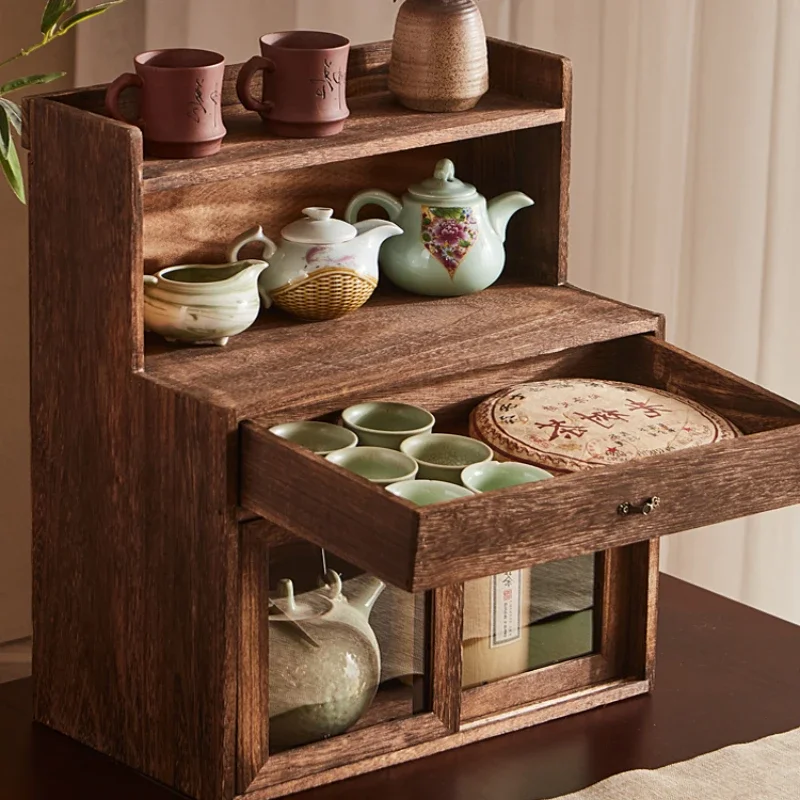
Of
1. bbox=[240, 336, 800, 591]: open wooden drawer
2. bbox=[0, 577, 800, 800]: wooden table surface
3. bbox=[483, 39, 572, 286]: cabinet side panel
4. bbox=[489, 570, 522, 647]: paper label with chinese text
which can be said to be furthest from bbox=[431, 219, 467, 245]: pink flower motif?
bbox=[0, 577, 800, 800]: wooden table surface

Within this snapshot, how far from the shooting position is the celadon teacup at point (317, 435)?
1.38 meters

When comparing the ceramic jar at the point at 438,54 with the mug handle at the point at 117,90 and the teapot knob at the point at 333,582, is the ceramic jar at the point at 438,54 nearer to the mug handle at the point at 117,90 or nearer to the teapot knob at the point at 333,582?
the mug handle at the point at 117,90

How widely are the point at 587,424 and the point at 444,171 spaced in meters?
0.31

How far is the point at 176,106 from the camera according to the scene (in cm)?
138

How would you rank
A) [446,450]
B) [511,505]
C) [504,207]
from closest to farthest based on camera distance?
[511,505] → [446,450] → [504,207]

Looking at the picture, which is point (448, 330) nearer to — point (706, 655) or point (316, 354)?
point (316, 354)

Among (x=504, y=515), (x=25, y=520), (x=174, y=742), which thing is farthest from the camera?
(x=25, y=520)

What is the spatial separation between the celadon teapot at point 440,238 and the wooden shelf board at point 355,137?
0.26 feet

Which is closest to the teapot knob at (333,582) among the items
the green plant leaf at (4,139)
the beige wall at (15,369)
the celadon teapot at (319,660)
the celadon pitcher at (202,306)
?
the celadon teapot at (319,660)

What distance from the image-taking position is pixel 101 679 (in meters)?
1.47

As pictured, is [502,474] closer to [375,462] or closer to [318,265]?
[375,462]

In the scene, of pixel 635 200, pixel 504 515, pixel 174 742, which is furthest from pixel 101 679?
pixel 635 200

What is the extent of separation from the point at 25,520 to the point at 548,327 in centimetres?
73

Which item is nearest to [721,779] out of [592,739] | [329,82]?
[592,739]
